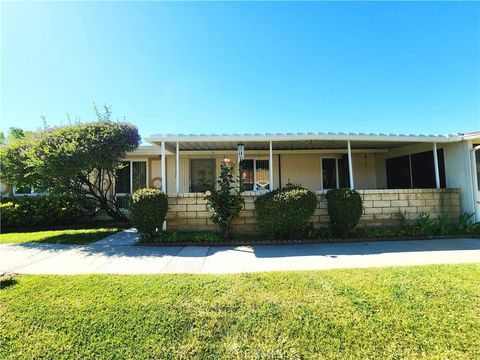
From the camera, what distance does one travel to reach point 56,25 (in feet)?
23.4

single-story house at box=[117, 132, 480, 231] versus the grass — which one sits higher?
single-story house at box=[117, 132, 480, 231]

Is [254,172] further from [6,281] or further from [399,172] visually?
[6,281]

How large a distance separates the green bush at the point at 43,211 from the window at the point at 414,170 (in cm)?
1306

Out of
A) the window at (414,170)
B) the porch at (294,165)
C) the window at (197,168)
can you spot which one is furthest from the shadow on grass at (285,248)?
the window at (197,168)

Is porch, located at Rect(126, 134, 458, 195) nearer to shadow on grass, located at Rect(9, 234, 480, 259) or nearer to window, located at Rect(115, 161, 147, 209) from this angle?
window, located at Rect(115, 161, 147, 209)

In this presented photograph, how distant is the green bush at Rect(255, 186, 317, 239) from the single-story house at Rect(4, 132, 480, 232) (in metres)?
0.94

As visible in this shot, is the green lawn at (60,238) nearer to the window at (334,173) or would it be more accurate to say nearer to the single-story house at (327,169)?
the single-story house at (327,169)

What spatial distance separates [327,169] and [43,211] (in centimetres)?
1246

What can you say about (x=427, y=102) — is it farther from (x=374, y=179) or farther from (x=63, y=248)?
(x=63, y=248)

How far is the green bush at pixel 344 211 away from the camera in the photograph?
265 inches

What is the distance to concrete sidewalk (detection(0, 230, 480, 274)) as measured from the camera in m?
4.58

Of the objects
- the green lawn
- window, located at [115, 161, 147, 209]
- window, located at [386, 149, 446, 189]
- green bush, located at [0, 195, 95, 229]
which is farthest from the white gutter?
green bush, located at [0, 195, 95, 229]

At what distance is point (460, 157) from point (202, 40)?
396 inches

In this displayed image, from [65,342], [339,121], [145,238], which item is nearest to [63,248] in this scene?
[145,238]
